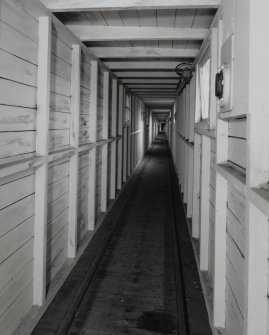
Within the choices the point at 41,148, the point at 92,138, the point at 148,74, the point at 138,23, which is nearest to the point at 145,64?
the point at 148,74

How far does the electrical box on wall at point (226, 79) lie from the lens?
221 cm

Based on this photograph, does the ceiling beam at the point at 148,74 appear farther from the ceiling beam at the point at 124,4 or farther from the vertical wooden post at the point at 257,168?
the vertical wooden post at the point at 257,168

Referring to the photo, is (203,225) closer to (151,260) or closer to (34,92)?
(151,260)

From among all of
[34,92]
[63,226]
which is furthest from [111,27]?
[63,226]

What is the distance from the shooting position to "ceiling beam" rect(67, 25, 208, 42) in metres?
4.11

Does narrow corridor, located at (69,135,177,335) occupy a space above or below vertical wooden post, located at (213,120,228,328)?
below

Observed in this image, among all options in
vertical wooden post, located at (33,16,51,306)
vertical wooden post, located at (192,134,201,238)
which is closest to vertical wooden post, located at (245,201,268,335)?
vertical wooden post, located at (33,16,51,306)

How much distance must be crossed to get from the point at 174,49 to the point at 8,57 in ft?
10.9

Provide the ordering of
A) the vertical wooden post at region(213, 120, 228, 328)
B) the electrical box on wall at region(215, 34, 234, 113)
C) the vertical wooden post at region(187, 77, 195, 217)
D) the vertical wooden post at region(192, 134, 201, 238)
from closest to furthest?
1. the electrical box on wall at region(215, 34, 234, 113)
2. the vertical wooden post at region(213, 120, 228, 328)
3. the vertical wooden post at region(192, 134, 201, 238)
4. the vertical wooden post at region(187, 77, 195, 217)

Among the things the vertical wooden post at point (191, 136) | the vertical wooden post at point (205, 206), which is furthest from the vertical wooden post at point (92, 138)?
the vertical wooden post at point (205, 206)

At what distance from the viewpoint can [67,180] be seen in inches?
162

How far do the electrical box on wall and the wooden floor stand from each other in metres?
1.93

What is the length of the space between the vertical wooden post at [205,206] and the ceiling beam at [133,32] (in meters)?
1.32

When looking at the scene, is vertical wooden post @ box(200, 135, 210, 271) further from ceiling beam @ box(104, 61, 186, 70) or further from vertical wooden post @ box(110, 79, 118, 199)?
vertical wooden post @ box(110, 79, 118, 199)
